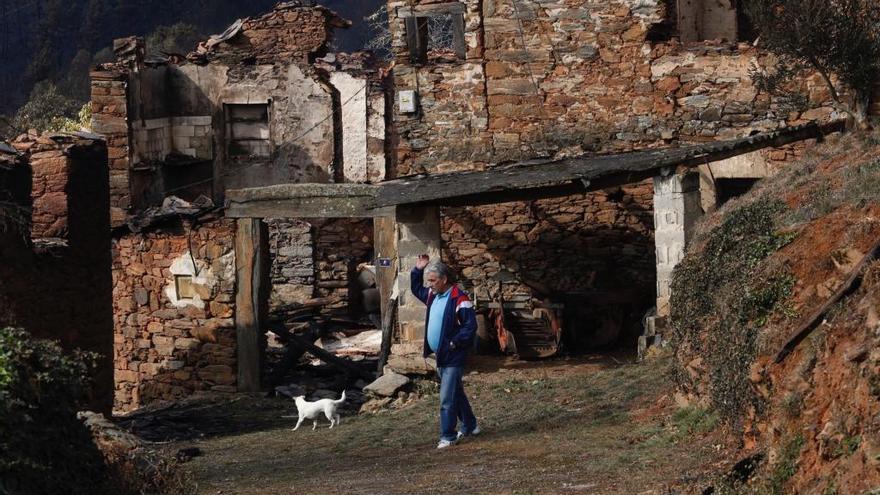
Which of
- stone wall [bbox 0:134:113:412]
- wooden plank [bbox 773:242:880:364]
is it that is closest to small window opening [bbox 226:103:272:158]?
stone wall [bbox 0:134:113:412]

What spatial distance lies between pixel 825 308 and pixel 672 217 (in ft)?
26.2

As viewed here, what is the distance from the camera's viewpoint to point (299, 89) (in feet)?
96.7

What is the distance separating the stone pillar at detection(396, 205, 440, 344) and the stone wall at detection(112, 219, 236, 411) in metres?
2.86

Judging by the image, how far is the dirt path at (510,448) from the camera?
33.1ft

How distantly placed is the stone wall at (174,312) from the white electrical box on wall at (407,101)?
314 cm

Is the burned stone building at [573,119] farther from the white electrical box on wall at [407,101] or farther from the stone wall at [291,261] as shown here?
the stone wall at [291,261]

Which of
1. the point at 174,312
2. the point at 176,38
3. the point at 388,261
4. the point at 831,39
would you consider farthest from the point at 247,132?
the point at 831,39

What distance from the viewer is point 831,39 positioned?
17.5m

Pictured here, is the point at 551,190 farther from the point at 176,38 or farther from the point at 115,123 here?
the point at 176,38

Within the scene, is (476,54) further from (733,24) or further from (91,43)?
(91,43)

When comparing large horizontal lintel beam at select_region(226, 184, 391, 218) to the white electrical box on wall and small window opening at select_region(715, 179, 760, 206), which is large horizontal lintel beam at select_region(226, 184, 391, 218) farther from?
small window opening at select_region(715, 179, 760, 206)

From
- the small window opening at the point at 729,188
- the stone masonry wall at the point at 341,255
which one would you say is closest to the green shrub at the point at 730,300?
the small window opening at the point at 729,188

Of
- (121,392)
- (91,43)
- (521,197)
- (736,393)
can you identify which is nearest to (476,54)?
(521,197)

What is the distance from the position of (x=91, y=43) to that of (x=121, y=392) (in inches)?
1134
